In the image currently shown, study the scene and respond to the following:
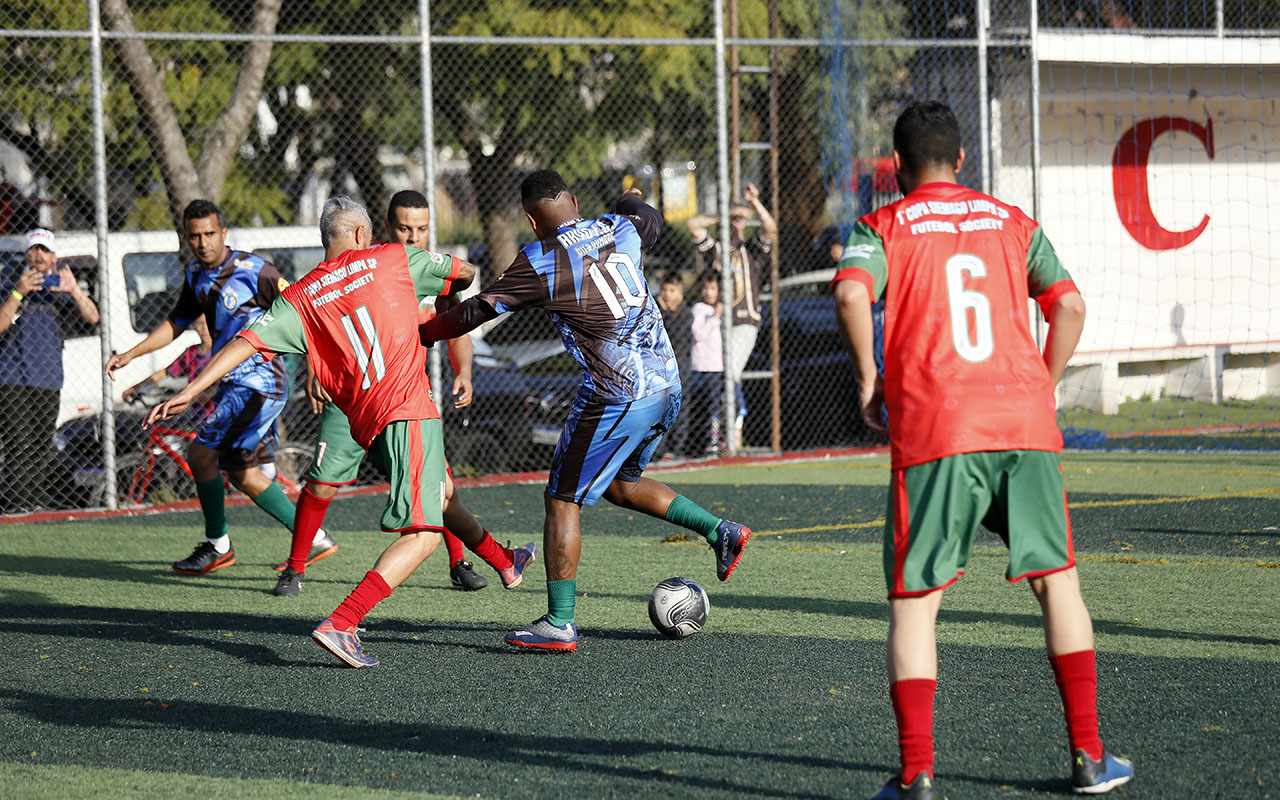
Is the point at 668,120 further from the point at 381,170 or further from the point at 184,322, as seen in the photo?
the point at 184,322

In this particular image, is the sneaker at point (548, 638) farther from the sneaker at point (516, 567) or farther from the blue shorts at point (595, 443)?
the sneaker at point (516, 567)

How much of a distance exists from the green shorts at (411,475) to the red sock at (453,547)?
4.17 feet

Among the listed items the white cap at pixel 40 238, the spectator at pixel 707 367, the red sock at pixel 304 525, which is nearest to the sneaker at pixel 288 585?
the red sock at pixel 304 525

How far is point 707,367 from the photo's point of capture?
1245cm

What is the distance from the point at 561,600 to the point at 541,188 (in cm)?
170

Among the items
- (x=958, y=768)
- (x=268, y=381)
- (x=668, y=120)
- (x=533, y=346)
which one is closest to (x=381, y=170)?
(x=668, y=120)

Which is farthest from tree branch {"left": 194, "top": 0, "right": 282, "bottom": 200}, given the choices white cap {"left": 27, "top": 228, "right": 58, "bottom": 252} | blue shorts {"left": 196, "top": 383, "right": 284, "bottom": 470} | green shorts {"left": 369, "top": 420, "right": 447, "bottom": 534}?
green shorts {"left": 369, "top": 420, "right": 447, "bottom": 534}

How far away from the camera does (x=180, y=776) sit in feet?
13.6

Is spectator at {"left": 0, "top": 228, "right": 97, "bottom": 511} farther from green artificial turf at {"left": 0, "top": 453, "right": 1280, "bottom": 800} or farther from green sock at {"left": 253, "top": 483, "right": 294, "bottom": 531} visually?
green sock at {"left": 253, "top": 483, "right": 294, "bottom": 531}

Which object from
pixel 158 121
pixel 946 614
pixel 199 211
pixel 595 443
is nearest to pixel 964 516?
pixel 595 443

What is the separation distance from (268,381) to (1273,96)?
43.2 ft

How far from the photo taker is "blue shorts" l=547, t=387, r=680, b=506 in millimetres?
5586

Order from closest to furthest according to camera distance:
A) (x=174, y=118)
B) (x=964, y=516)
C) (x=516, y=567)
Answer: (x=964, y=516) → (x=516, y=567) → (x=174, y=118)

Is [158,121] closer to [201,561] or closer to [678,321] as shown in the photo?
[678,321]
